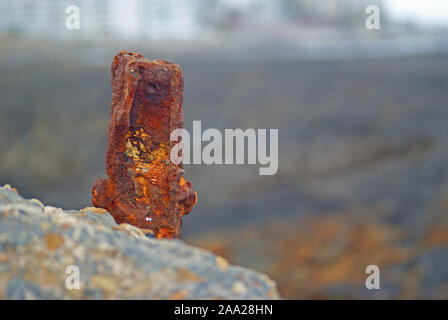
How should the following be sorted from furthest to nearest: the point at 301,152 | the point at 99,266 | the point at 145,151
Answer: the point at 301,152 → the point at 145,151 → the point at 99,266

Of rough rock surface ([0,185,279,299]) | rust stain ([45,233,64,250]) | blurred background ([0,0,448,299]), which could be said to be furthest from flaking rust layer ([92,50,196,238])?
blurred background ([0,0,448,299])

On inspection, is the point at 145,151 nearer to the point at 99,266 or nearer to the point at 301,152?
the point at 99,266

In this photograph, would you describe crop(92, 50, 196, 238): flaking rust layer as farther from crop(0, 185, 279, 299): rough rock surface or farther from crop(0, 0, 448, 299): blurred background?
crop(0, 0, 448, 299): blurred background

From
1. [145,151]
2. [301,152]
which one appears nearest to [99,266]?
[145,151]

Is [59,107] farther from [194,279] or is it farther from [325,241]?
[194,279]

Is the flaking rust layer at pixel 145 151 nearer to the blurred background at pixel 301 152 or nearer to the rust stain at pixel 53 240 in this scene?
the rust stain at pixel 53 240

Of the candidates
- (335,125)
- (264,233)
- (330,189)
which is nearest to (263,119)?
(335,125)

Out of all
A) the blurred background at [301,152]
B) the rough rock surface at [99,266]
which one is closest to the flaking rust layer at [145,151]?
the rough rock surface at [99,266]
